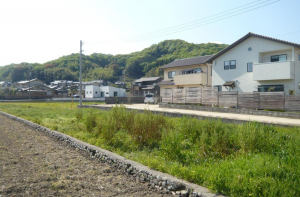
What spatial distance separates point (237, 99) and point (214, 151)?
42.2 ft

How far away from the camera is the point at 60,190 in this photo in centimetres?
374

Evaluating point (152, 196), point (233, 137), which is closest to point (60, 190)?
point (152, 196)

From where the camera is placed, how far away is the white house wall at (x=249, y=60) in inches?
714

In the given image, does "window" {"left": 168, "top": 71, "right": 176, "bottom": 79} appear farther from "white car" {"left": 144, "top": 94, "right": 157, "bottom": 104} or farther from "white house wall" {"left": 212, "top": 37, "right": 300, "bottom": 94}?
"white house wall" {"left": 212, "top": 37, "right": 300, "bottom": 94}

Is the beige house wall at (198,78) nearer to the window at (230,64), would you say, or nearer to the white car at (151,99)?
the window at (230,64)

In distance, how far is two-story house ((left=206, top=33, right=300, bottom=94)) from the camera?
17859mm

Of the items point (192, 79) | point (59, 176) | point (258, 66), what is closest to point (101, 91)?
point (192, 79)

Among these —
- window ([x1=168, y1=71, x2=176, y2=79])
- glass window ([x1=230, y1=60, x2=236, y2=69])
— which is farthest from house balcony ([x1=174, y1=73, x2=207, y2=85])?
glass window ([x1=230, y1=60, x2=236, y2=69])

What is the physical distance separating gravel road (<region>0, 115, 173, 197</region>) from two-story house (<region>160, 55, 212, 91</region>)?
21.0 meters

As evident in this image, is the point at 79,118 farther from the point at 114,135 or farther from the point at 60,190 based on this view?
the point at 60,190

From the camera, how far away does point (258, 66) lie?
1917cm

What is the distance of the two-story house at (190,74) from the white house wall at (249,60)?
259 centimetres

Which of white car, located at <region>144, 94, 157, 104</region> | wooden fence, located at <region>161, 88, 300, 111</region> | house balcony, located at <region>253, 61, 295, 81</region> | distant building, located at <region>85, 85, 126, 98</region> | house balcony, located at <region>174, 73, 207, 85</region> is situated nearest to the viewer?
wooden fence, located at <region>161, 88, 300, 111</region>

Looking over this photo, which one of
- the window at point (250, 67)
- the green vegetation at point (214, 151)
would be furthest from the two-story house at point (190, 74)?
the green vegetation at point (214, 151)
